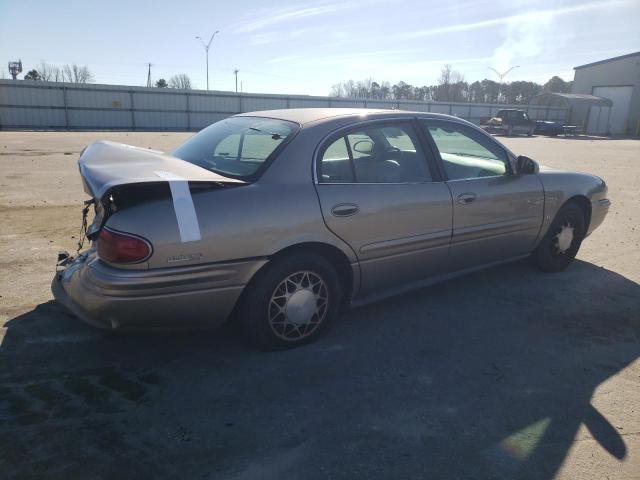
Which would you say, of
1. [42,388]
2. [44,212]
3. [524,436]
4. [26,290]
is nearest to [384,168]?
[524,436]

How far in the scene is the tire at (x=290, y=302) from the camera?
3.18 m

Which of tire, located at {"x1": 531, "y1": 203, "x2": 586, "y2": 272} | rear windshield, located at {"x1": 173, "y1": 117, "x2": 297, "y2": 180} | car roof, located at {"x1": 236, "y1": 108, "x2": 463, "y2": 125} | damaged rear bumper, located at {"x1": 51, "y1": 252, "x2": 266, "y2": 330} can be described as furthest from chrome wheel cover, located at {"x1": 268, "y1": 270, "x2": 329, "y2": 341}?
tire, located at {"x1": 531, "y1": 203, "x2": 586, "y2": 272}

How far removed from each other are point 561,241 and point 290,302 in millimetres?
3209

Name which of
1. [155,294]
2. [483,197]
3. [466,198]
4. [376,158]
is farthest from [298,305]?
[483,197]

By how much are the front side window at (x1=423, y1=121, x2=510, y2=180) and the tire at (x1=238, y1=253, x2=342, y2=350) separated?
145 centimetres

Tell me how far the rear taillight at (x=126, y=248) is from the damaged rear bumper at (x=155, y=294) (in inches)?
2.9

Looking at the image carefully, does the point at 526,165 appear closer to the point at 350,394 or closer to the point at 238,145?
the point at 238,145

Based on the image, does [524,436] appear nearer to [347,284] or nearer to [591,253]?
[347,284]

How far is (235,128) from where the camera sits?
3.94 metres

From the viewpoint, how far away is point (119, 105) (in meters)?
33.0

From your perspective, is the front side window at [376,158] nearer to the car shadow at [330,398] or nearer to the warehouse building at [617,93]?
the car shadow at [330,398]

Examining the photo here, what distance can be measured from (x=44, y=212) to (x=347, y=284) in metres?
5.14

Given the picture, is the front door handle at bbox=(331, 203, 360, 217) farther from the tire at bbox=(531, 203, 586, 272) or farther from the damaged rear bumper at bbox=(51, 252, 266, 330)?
the tire at bbox=(531, 203, 586, 272)

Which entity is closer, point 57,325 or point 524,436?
point 524,436
